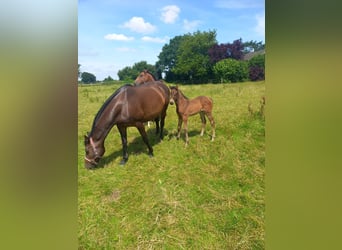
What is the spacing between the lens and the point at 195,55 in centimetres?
145

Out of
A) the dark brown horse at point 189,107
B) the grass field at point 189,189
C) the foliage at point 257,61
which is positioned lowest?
the grass field at point 189,189

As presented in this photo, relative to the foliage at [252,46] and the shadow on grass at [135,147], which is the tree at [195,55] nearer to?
the foliage at [252,46]

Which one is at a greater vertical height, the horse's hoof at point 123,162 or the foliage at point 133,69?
the foliage at point 133,69

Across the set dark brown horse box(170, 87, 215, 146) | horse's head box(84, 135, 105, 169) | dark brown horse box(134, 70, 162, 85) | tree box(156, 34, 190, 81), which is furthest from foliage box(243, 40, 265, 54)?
horse's head box(84, 135, 105, 169)

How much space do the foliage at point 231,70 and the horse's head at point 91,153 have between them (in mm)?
1282

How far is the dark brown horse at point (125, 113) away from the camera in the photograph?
2.21m

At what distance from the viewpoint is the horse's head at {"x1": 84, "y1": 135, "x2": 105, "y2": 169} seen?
210 cm

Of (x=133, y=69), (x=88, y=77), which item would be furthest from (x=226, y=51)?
(x=88, y=77)

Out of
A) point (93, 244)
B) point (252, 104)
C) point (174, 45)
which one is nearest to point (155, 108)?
point (252, 104)

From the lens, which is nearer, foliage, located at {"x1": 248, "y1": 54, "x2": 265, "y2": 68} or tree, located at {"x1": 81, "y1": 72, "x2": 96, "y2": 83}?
foliage, located at {"x1": 248, "y1": 54, "x2": 265, "y2": 68}

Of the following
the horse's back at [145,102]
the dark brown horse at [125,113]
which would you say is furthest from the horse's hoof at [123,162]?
the horse's back at [145,102]

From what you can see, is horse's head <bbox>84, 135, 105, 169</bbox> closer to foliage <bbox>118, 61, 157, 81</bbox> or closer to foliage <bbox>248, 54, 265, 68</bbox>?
foliage <bbox>118, 61, 157, 81</bbox>
